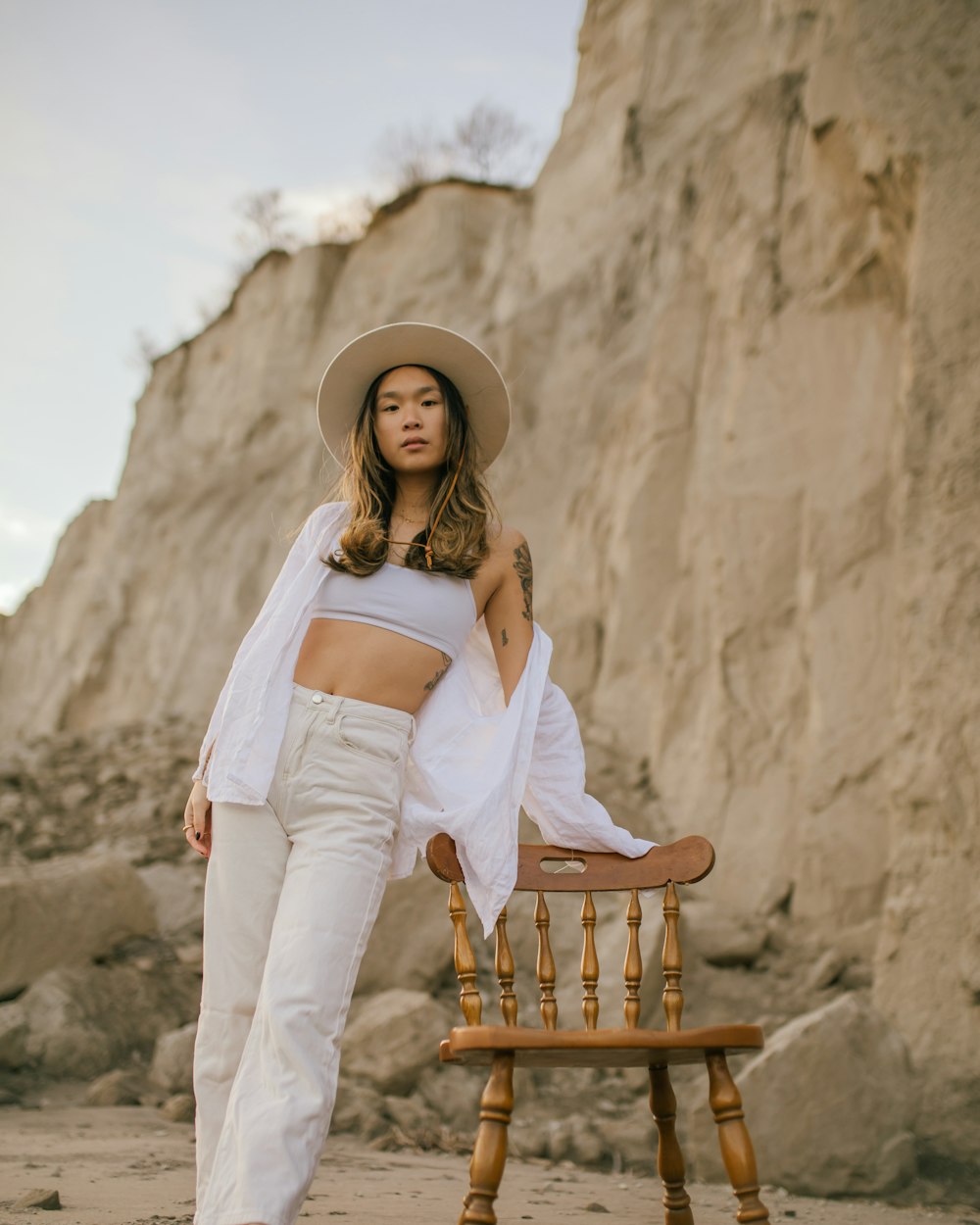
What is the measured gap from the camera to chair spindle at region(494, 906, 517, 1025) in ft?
8.94

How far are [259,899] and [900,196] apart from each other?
545 centimetres

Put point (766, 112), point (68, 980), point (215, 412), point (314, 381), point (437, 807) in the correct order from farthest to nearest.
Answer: point (215, 412)
point (314, 381)
point (766, 112)
point (68, 980)
point (437, 807)

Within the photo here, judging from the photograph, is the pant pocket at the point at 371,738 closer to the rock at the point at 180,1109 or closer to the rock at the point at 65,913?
the rock at the point at 180,1109

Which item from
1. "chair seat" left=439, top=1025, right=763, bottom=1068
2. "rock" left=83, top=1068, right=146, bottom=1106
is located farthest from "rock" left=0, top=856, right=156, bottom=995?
"chair seat" left=439, top=1025, right=763, bottom=1068

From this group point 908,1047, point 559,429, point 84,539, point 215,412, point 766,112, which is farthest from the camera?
point 84,539

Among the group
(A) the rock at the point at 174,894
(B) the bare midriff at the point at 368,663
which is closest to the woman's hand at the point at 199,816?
(B) the bare midriff at the point at 368,663

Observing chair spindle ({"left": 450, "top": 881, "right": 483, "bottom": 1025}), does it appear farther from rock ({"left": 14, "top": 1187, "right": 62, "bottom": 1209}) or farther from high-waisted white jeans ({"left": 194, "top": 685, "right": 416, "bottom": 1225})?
rock ({"left": 14, "top": 1187, "right": 62, "bottom": 1209})

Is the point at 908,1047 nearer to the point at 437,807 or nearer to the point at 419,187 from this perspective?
the point at 437,807

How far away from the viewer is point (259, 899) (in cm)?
261

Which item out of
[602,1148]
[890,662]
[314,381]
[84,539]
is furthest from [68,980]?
[84,539]

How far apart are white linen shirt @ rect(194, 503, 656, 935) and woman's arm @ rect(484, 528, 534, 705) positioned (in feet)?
0.12

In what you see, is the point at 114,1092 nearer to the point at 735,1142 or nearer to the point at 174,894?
the point at 174,894

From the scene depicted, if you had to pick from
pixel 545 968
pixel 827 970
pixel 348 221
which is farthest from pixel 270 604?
pixel 348 221

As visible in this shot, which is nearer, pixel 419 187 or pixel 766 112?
pixel 766 112
